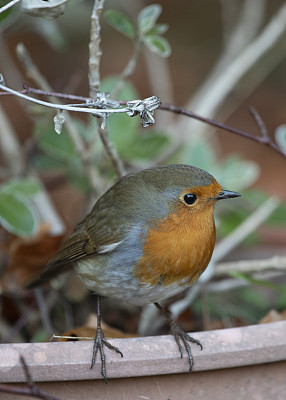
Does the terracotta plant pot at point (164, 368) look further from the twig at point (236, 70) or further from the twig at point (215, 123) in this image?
the twig at point (236, 70)

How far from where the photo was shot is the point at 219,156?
4.75m

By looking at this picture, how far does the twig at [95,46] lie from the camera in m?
1.95

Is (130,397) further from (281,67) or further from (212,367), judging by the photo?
(281,67)

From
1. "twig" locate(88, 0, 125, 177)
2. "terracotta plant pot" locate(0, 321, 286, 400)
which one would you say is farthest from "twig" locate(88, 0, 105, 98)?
"terracotta plant pot" locate(0, 321, 286, 400)

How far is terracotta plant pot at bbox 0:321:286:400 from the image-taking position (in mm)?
1659

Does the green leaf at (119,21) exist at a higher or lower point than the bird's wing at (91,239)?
higher

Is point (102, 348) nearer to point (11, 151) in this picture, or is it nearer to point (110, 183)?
point (110, 183)

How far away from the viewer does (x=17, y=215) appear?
2264mm

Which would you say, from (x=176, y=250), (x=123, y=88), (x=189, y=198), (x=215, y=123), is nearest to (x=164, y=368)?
(x=176, y=250)

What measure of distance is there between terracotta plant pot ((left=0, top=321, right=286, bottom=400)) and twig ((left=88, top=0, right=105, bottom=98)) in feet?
2.70

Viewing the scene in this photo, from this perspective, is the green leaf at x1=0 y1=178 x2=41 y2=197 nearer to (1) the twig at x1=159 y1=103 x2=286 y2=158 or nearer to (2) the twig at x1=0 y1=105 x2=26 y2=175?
(2) the twig at x1=0 y1=105 x2=26 y2=175

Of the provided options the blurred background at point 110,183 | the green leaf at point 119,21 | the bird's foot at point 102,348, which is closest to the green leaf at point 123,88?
the blurred background at point 110,183

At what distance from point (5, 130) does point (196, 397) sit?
61.0 inches

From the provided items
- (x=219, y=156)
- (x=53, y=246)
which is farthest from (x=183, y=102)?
(x=53, y=246)
